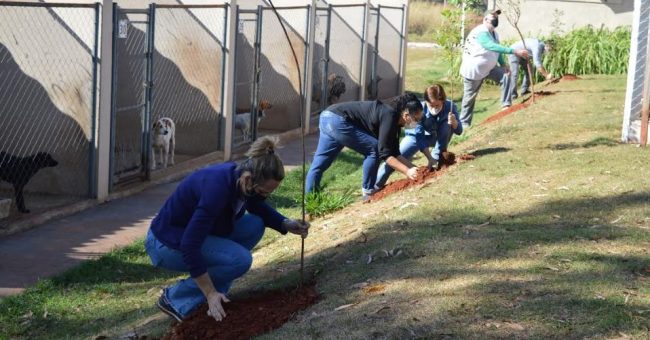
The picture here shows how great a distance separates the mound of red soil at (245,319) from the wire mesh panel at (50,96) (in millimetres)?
5012

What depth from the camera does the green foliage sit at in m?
25.3

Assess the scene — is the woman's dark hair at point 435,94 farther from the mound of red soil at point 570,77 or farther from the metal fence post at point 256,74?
the mound of red soil at point 570,77

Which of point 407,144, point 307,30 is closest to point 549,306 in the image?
point 407,144

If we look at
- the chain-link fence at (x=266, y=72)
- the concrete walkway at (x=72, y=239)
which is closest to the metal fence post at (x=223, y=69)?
the chain-link fence at (x=266, y=72)

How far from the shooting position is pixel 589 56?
25391mm

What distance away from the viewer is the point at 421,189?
1043 centimetres

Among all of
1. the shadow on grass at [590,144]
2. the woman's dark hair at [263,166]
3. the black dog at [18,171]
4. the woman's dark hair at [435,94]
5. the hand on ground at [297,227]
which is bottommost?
the black dog at [18,171]

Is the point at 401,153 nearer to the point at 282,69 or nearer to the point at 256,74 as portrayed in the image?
the point at 256,74

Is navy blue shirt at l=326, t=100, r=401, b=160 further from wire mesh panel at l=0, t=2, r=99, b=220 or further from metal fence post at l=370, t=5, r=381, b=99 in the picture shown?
metal fence post at l=370, t=5, r=381, b=99

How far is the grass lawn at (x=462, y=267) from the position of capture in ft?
19.2

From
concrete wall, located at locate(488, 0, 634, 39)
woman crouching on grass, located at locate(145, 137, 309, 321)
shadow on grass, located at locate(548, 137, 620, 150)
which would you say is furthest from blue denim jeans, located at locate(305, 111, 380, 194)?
concrete wall, located at locate(488, 0, 634, 39)

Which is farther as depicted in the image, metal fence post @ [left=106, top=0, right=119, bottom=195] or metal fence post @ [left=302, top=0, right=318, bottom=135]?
metal fence post @ [left=302, top=0, right=318, bottom=135]


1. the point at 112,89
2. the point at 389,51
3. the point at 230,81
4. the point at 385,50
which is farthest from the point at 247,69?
the point at 389,51

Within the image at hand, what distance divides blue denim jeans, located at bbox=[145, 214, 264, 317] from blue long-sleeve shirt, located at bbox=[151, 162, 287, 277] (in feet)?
0.25
